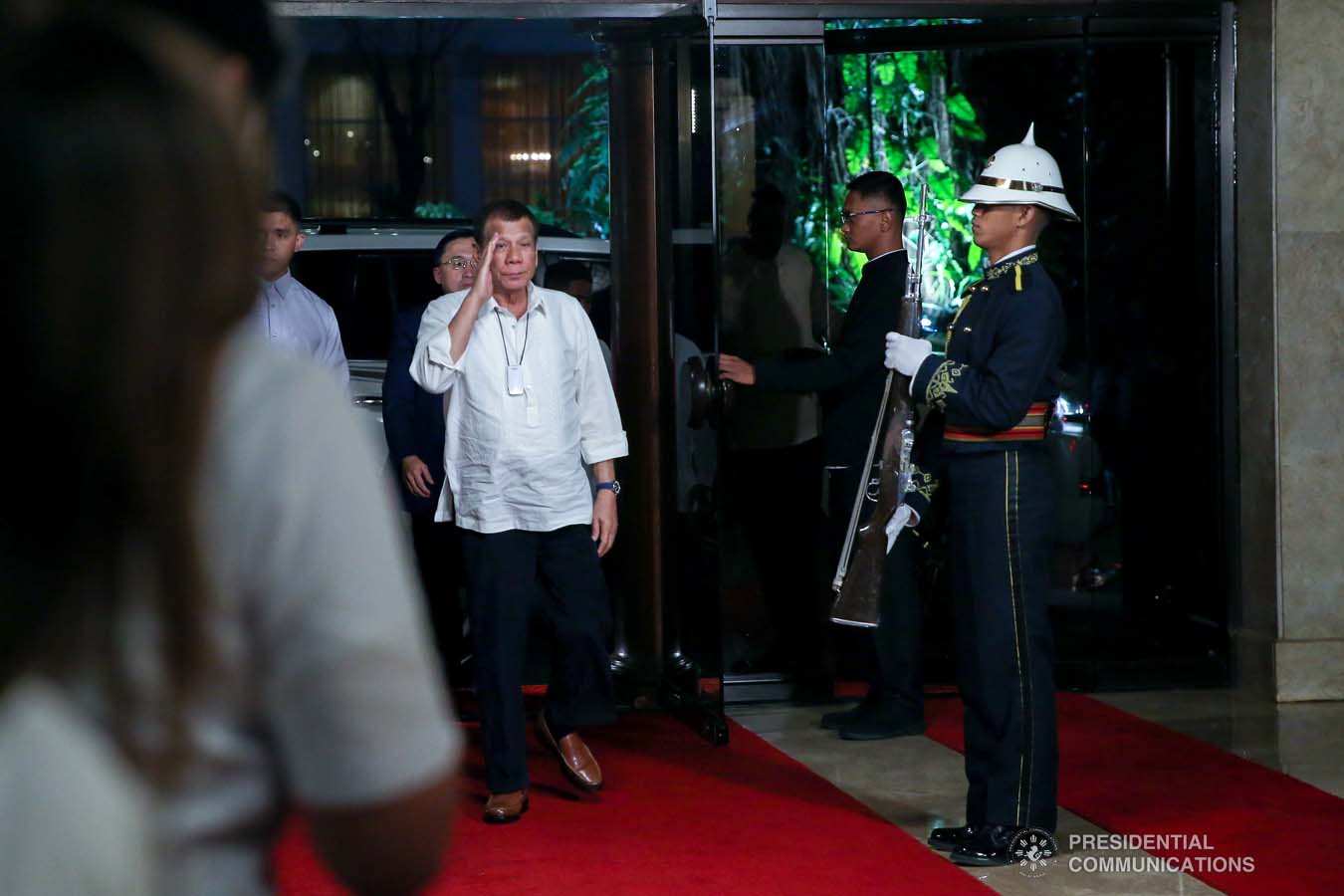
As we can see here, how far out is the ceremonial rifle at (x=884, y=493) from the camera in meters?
4.23

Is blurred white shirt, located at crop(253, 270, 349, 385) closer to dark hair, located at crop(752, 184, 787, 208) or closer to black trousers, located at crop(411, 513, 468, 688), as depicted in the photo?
black trousers, located at crop(411, 513, 468, 688)

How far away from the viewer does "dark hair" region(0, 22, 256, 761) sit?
67 centimetres

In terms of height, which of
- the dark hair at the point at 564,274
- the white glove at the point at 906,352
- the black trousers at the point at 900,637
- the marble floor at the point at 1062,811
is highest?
the dark hair at the point at 564,274

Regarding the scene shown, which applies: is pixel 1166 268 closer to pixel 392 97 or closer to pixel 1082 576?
pixel 1082 576

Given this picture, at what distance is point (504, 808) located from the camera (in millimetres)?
4137

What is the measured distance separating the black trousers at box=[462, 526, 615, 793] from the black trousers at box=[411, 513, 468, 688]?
1284 mm

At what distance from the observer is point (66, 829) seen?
679 mm

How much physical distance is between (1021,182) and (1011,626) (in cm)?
102

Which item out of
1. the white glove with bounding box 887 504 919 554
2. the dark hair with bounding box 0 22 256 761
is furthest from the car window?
the dark hair with bounding box 0 22 256 761

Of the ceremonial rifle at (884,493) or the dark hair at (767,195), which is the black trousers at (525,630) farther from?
the dark hair at (767,195)

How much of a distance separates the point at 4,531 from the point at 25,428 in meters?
0.04

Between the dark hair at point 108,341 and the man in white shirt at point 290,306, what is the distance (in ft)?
13.6

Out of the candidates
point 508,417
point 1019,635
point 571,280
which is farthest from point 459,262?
point 1019,635

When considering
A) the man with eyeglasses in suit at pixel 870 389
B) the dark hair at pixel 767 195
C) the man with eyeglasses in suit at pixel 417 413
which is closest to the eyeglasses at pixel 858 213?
the man with eyeglasses in suit at pixel 870 389
